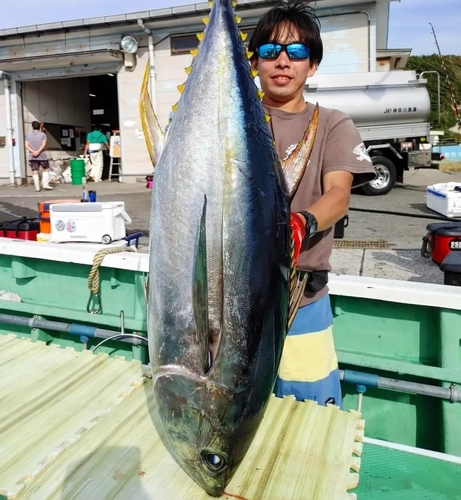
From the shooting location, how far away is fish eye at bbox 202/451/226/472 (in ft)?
4.65

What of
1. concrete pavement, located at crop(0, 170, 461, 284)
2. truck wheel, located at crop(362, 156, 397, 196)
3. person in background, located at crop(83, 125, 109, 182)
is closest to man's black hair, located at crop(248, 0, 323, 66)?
concrete pavement, located at crop(0, 170, 461, 284)

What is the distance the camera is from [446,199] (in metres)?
7.21

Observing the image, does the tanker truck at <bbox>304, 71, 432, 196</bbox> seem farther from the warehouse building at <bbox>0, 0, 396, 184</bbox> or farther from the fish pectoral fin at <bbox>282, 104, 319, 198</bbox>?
the fish pectoral fin at <bbox>282, 104, 319, 198</bbox>

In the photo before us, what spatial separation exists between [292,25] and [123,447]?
1749 millimetres

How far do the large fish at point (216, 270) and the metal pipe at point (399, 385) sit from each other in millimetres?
1201

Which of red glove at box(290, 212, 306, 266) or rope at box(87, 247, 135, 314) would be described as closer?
red glove at box(290, 212, 306, 266)

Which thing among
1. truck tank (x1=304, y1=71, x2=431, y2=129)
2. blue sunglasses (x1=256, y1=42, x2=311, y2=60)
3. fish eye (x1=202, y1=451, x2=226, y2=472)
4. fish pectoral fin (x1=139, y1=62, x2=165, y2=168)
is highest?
truck tank (x1=304, y1=71, x2=431, y2=129)

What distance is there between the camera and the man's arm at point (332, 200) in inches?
68.2

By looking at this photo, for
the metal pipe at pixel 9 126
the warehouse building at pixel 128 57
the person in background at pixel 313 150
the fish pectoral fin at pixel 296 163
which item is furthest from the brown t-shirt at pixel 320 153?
the metal pipe at pixel 9 126

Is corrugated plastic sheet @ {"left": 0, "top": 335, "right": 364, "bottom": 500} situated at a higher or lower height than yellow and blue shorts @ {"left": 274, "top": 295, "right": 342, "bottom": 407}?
lower

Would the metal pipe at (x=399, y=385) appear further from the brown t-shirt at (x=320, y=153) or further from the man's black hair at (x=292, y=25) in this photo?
the man's black hair at (x=292, y=25)

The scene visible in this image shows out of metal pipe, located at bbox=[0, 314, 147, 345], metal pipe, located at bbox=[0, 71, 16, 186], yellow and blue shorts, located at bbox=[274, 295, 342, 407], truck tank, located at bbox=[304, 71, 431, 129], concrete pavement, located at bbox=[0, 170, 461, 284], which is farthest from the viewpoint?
metal pipe, located at bbox=[0, 71, 16, 186]

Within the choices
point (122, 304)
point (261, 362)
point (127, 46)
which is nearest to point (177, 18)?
point (127, 46)

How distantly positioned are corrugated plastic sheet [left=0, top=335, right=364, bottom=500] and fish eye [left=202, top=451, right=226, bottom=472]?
18 centimetres
